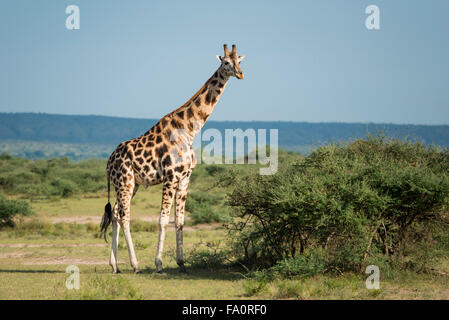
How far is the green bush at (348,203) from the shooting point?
30.6 feet

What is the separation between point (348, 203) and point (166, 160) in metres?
3.31

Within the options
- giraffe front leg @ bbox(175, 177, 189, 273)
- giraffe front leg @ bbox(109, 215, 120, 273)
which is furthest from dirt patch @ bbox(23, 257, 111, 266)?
giraffe front leg @ bbox(175, 177, 189, 273)

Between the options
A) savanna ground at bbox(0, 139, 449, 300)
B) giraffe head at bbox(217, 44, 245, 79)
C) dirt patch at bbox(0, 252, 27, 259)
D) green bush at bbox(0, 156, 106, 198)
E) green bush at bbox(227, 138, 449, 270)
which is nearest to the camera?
savanna ground at bbox(0, 139, 449, 300)

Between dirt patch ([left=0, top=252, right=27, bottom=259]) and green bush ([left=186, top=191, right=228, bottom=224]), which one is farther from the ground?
dirt patch ([left=0, top=252, right=27, bottom=259])

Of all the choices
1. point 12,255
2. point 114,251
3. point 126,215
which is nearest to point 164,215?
point 126,215

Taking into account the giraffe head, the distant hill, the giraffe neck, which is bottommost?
the distant hill

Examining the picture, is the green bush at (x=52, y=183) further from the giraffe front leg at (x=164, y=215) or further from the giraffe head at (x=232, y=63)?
the giraffe head at (x=232, y=63)

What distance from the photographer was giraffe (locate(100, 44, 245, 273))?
34.9 feet

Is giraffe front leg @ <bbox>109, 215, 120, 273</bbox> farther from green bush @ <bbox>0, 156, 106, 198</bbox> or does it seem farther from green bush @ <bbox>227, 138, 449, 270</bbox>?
green bush @ <bbox>0, 156, 106, 198</bbox>

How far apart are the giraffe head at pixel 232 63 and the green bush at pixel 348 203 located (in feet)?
6.29

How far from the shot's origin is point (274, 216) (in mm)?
10008

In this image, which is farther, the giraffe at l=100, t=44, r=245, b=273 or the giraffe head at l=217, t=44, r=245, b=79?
the giraffe at l=100, t=44, r=245, b=273
